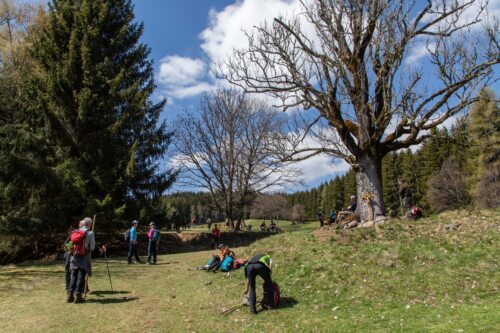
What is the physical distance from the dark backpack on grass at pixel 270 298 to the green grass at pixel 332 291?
220 mm

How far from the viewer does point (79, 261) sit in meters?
8.67

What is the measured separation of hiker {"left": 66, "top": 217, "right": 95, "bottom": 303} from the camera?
868 centimetres

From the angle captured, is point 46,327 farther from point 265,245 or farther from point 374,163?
point 374,163

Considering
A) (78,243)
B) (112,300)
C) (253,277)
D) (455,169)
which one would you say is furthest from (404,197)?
(455,169)

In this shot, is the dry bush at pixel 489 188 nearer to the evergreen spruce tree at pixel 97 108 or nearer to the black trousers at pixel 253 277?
the evergreen spruce tree at pixel 97 108

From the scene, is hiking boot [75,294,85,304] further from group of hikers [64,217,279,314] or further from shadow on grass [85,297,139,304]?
shadow on grass [85,297,139,304]

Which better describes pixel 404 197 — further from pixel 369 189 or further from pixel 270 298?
pixel 270 298

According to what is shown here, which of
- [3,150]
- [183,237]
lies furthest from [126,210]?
[183,237]

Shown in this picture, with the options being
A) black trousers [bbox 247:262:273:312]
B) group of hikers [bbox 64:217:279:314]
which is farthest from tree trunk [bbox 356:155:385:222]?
black trousers [bbox 247:262:273:312]

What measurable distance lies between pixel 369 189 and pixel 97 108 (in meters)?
14.8

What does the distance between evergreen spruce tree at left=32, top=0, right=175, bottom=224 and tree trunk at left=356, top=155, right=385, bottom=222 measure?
11485mm

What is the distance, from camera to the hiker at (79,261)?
28.5 ft

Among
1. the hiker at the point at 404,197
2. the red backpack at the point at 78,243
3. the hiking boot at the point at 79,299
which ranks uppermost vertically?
the hiker at the point at 404,197

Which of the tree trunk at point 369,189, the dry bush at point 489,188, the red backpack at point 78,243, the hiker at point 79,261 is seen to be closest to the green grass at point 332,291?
the hiker at point 79,261
